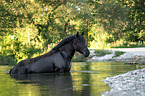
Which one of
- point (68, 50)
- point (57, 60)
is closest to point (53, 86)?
point (57, 60)

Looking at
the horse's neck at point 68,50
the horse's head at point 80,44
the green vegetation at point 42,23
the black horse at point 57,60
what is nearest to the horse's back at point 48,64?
the black horse at point 57,60

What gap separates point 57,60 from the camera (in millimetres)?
11320

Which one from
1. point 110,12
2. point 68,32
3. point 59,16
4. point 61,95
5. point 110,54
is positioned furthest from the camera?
point 110,12

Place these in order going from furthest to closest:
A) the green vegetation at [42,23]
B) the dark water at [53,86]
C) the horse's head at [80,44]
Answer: the green vegetation at [42,23] < the horse's head at [80,44] < the dark water at [53,86]

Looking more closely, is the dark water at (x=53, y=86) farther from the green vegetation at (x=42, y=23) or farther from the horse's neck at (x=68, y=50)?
the green vegetation at (x=42, y=23)

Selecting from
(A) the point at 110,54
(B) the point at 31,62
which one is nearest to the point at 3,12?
(A) the point at 110,54

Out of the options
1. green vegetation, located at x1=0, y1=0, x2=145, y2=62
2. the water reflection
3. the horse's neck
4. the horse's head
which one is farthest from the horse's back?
green vegetation, located at x1=0, y1=0, x2=145, y2=62

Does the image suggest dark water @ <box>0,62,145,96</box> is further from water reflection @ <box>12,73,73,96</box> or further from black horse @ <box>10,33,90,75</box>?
black horse @ <box>10,33,90,75</box>

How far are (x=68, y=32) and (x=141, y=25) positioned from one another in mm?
27110

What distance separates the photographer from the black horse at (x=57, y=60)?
11.3 m

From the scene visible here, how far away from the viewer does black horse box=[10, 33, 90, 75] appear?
11305 millimetres

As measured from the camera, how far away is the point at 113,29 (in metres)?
58.4

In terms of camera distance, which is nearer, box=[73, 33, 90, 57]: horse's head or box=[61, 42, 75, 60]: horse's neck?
box=[73, 33, 90, 57]: horse's head

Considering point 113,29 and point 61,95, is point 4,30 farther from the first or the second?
point 113,29
